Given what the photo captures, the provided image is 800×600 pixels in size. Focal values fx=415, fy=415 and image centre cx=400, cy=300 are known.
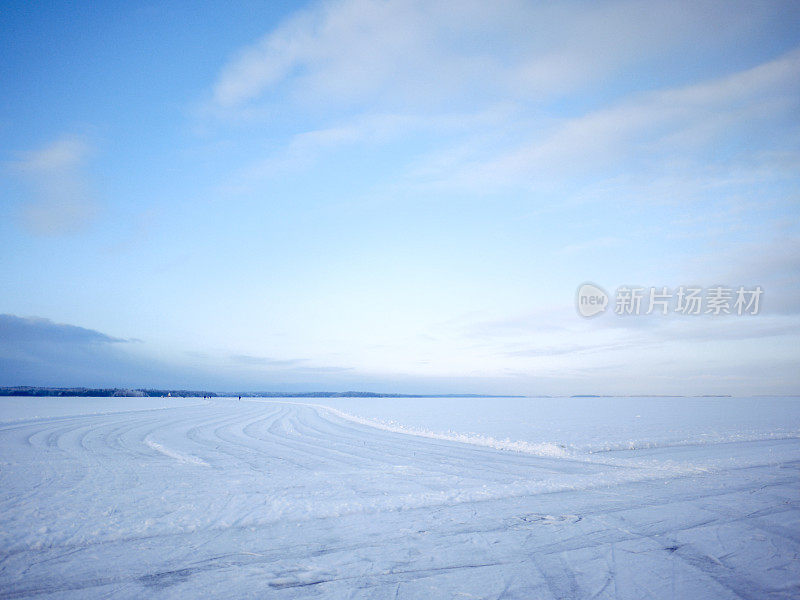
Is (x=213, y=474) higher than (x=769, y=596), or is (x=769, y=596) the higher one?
(x=769, y=596)

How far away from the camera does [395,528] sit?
611 cm

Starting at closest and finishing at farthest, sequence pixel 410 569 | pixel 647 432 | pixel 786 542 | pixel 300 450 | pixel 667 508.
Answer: pixel 410 569 < pixel 786 542 < pixel 667 508 < pixel 300 450 < pixel 647 432

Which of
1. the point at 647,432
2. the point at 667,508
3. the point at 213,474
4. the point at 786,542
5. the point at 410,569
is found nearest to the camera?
the point at 410,569

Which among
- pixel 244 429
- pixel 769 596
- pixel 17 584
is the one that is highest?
pixel 769 596

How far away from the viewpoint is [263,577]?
14.9 ft

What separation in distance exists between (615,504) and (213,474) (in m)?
8.46

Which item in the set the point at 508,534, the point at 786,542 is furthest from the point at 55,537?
the point at 786,542

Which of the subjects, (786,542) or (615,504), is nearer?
(786,542)

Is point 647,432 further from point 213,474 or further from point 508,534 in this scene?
point 213,474

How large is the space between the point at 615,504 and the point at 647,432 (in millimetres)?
14498

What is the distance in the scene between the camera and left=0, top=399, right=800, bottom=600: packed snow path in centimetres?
440

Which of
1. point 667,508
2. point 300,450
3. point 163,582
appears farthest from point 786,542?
point 300,450

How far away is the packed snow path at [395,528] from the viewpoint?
14.4ft

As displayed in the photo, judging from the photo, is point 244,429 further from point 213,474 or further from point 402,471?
point 402,471
